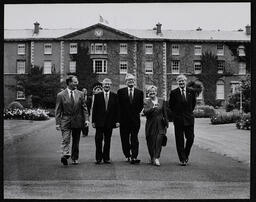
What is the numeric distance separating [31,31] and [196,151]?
5574mm

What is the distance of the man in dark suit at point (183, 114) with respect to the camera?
10914 millimetres

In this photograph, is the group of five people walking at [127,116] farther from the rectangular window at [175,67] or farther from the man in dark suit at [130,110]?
the rectangular window at [175,67]

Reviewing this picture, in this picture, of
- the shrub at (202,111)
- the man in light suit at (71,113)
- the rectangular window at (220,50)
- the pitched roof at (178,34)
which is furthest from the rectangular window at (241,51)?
the man in light suit at (71,113)

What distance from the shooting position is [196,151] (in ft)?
42.8

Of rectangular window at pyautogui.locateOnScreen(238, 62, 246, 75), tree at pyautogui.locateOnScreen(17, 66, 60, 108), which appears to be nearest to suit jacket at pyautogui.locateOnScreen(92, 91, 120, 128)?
tree at pyautogui.locateOnScreen(17, 66, 60, 108)

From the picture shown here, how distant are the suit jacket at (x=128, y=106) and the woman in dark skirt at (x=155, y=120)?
21 cm

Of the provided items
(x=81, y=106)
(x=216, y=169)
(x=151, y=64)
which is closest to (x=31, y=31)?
(x=81, y=106)

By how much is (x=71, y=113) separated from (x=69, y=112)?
5 centimetres

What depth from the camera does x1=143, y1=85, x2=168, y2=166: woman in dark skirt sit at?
11.3 m

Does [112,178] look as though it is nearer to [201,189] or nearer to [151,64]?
[201,189]

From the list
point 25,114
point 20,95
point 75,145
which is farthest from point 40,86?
point 25,114

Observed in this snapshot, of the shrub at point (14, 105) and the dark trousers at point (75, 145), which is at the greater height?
the shrub at point (14, 105)

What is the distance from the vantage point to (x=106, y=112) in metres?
11.4

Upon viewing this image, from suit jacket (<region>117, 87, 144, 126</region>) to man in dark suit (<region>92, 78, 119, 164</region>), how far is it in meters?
0.13
